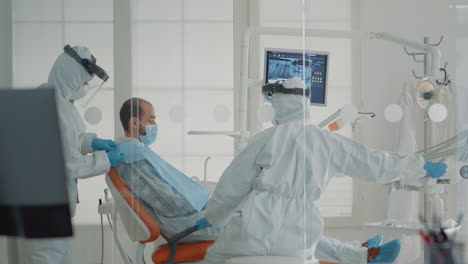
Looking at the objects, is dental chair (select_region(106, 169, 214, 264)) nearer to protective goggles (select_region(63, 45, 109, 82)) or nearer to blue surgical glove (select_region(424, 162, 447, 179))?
protective goggles (select_region(63, 45, 109, 82))

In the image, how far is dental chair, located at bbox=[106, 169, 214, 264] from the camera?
2.10 metres

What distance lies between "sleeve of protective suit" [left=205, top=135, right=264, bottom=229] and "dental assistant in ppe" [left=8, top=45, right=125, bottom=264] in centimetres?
57

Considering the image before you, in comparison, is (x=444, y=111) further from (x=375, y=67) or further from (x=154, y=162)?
(x=154, y=162)

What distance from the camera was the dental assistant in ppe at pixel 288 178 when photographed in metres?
1.87

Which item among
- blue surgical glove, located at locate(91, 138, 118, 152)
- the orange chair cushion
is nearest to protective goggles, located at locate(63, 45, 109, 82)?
blue surgical glove, located at locate(91, 138, 118, 152)

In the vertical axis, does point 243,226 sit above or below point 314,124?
below

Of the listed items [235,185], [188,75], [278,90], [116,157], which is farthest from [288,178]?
[116,157]

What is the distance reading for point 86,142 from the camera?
2.40m

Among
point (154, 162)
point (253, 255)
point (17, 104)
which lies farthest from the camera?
point (154, 162)

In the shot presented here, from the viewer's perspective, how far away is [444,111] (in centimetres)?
194

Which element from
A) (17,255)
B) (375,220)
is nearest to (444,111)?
(375,220)

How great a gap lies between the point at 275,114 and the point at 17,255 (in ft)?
4.17

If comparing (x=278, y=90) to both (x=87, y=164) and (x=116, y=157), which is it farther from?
(x=87, y=164)

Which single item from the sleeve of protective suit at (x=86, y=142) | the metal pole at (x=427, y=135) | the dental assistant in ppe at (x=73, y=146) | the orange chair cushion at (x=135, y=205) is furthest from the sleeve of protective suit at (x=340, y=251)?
the sleeve of protective suit at (x=86, y=142)
